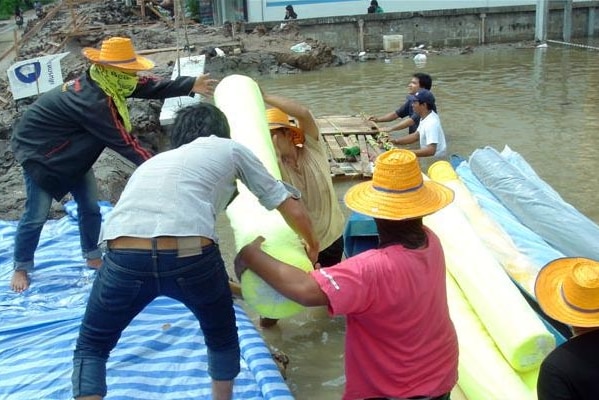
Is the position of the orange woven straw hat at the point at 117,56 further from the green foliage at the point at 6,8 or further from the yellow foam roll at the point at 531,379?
the green foliage at the point at 6,8

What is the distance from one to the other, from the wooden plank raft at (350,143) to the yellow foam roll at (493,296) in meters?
3.21

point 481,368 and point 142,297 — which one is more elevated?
point 142,297

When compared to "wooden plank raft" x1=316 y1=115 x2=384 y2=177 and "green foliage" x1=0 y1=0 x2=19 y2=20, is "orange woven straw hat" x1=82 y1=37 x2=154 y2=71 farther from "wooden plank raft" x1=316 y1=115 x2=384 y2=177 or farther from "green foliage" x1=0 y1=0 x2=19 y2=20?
"green foliage" x1=0 y1=0 x2=19 y2=20

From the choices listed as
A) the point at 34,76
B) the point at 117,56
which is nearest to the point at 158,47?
the point at 34,76

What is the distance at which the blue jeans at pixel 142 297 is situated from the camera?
8.21 ft

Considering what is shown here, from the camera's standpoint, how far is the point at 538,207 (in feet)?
17.2

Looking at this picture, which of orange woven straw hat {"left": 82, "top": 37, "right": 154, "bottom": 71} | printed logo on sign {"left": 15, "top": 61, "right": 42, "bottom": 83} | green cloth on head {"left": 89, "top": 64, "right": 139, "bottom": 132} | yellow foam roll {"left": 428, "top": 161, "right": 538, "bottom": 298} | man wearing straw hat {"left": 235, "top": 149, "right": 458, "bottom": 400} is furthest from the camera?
printed logo on sign {"left": 15, "top": 61, "right": 42, "bottom": 83}

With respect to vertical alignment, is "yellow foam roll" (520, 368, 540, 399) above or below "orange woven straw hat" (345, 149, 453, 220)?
below

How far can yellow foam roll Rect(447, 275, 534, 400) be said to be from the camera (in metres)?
3.17

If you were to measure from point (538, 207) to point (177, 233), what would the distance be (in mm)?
3641

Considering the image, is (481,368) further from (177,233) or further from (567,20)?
(567,20)

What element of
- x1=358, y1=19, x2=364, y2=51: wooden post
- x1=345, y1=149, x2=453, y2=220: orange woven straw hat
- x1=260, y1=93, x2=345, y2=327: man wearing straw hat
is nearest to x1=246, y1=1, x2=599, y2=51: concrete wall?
x1=358, y1=19, x2=364, y2=51: wooden post

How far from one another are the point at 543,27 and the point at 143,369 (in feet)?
74.2

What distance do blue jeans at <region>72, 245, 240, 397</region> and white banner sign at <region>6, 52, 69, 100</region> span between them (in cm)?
710
